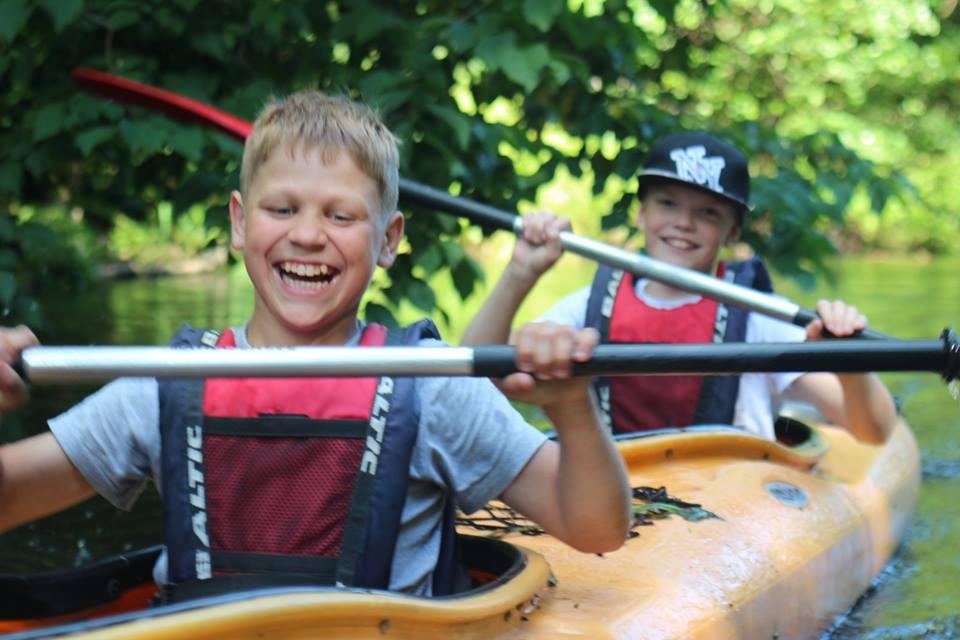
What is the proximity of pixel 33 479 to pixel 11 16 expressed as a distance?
1682mm

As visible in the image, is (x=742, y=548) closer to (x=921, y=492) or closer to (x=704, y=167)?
(x=704, y=167)

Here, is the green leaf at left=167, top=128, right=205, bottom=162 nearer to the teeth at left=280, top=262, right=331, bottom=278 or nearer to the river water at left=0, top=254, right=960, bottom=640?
the river water at left=0, top=254, right=960, bottom=640

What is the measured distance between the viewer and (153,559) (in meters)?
1.96

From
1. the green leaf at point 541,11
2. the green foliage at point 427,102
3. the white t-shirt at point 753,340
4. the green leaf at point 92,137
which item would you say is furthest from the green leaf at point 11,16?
the white t-shirt at point 753,340

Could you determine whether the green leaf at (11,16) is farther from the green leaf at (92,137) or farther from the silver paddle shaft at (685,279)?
the silver paddle shaft at (685,279)

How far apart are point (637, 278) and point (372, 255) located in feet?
5.54

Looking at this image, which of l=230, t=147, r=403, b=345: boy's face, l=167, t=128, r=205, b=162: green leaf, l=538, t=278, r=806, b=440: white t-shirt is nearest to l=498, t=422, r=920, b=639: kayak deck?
l=538, t=278, r=806, b=440: white t-shirt

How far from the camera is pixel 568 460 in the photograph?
64.3 inches

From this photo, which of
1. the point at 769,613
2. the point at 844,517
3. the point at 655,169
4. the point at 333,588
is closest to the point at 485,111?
the point at 655,169

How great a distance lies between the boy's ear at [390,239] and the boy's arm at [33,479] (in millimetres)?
503

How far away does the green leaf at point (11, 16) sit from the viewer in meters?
3.01

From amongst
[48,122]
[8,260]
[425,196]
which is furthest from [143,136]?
[425,196]

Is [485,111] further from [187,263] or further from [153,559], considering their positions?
[187,263]

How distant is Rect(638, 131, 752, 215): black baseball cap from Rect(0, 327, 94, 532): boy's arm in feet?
6.27
